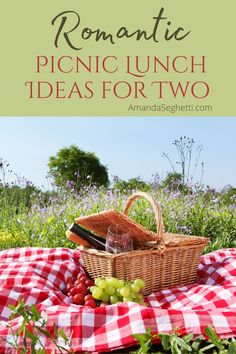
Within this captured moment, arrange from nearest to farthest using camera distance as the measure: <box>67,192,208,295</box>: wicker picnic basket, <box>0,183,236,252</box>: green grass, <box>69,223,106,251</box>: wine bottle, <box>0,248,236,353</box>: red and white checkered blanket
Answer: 1. <box>0,248,236,353</box>: red and white checkered blanket
2. <box>67,192,208,295</box>: wicker picnic basket
3. <box>69,223,106,251</box>: wine bottle
4. <box>0,183,236,252</box>: green grass

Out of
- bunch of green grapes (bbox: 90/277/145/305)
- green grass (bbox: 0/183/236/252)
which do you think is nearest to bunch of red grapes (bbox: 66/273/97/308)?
bunch of green grapes (bbox: 90/277/145/305)

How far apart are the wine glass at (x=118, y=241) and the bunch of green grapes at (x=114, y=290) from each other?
11.1 inches

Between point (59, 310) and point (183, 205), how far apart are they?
3.47 metres

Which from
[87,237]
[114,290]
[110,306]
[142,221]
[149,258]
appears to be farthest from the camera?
[142,221]

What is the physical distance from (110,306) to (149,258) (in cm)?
104

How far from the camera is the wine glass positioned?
3504mm

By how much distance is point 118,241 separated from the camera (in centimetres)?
352

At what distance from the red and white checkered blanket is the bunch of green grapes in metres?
0.16

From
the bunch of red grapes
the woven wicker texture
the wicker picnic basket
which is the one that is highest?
the woven wicker texture

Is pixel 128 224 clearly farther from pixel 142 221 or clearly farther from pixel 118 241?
pixel 142 221

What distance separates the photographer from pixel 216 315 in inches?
91.4

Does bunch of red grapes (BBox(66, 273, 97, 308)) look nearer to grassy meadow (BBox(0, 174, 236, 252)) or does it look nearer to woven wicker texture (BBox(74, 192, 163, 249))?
woven wicker texture (BBox(74, 192, 163, 249))

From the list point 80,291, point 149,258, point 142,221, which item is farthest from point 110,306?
point 142,221

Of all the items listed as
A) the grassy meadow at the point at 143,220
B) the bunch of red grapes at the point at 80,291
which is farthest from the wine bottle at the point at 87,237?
the grassy meadow at the point at 143,220
